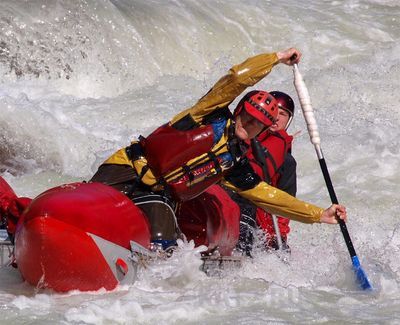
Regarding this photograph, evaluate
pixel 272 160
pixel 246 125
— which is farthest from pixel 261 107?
pixel 272 160

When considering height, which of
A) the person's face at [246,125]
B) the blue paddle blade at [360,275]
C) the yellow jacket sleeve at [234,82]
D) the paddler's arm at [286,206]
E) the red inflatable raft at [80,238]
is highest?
the yellow jacket sleeve at [234,82]

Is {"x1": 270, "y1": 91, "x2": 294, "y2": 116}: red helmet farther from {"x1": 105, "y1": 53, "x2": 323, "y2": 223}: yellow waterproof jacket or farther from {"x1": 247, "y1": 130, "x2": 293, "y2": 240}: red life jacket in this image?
{"x1": 105, "y1": 53, "x2": 323, "y2": 223}: yellow waterproof jacket

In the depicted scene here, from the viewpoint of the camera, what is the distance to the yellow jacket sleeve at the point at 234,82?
14.6 ft

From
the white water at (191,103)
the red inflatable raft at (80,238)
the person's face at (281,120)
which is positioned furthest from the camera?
the person's face at (281,120)

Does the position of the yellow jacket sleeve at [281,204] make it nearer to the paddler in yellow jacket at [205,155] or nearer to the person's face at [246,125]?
the paddler in yellow jacket at [205,155]

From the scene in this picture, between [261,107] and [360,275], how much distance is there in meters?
1.05

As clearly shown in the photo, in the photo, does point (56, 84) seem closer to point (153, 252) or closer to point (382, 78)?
point (382, 78)

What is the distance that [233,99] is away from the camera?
4500 millimetres

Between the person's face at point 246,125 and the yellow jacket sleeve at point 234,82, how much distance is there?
0.30ft

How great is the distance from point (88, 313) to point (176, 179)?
2.83ft

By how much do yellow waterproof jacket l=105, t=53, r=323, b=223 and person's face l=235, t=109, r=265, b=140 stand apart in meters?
0.08

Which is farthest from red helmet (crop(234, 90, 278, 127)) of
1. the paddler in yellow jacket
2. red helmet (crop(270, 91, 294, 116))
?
red helmet (crop(270, 91, 294, 116))

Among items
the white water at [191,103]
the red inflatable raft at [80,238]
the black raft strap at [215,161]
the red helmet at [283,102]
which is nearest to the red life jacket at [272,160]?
the red helmet at [283,102]

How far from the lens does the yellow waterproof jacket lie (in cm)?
445
